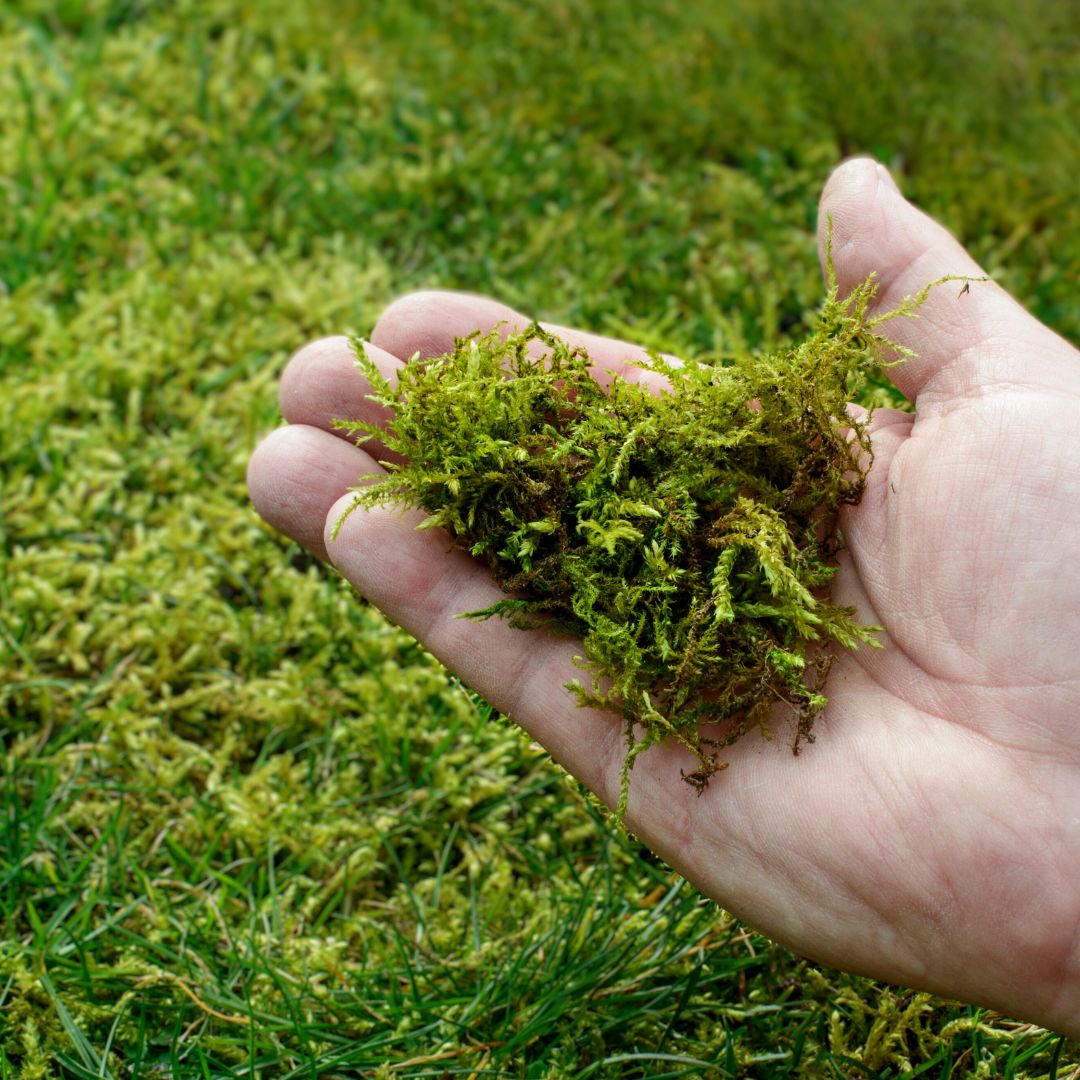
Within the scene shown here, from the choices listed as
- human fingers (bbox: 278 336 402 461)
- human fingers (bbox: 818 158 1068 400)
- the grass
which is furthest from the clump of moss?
the grass

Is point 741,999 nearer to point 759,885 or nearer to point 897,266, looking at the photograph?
point 759,885

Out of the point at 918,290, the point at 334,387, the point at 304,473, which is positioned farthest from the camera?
the point at 334,387

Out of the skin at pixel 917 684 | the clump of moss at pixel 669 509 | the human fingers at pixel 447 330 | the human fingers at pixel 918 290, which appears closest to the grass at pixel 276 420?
the skin at pixel 917 684

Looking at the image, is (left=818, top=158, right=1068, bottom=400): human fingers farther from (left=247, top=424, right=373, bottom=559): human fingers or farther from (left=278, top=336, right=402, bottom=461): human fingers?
(left=247, top=424, right=373, bottom=559): human fingers

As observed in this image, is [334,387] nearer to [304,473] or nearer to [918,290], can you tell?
[304,473]

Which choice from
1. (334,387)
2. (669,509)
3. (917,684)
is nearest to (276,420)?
(334,387)

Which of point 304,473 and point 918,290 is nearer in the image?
point 918,290

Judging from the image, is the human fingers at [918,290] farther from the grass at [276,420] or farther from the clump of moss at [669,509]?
the grass at [276,420]
